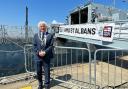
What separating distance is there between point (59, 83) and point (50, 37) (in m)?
1.74

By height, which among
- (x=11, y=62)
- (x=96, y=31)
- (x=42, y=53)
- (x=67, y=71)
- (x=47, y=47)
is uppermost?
(x=96, y=31)

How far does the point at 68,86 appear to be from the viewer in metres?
6.69

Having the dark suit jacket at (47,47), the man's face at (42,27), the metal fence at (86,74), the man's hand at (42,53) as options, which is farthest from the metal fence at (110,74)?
the man's face at (42,27)

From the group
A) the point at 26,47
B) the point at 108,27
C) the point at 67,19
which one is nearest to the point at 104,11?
the point at 67,19

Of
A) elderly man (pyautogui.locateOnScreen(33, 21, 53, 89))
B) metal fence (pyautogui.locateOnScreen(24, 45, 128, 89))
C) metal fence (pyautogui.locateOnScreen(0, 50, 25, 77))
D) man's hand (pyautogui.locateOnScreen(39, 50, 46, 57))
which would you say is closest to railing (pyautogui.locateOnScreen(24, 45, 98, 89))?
metal fence (pyautogui.locateOnScreen(24, 45, 128, 89))

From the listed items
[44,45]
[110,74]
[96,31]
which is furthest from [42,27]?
[96,31]

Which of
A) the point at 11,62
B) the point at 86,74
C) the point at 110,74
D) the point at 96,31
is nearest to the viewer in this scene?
the point at 86,74

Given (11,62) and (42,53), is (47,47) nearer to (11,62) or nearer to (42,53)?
(42,53)

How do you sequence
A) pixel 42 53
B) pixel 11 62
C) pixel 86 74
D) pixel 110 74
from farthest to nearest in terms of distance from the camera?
pixel 11 62 → pixel 110 74 → pixel 86 74 → pixel 42 53

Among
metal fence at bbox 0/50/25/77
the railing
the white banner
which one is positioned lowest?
metal fence at bbox 0/50/25/77

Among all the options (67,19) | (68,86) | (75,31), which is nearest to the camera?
(68,86)

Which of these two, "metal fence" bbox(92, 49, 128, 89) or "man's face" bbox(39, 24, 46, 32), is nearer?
"man's face" bbox(39, 24, 46, 32)

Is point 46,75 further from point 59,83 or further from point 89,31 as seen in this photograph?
point 89,31

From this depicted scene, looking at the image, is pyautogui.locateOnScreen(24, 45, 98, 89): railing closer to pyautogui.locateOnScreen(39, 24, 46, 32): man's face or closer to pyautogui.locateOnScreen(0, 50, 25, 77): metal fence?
pyautogui.locateOnScreen(39, 24, 46, 32): man's face
